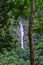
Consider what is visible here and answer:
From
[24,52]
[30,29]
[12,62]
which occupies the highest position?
[30,29]

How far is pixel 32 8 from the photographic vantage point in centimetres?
226

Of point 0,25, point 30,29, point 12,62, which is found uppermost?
point 30,29

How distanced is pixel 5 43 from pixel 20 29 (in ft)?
61.7

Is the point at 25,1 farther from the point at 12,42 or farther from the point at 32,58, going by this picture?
the point at 12,42

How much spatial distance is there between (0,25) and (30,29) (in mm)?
2701

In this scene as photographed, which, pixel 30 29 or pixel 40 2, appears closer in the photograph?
pixel 30 29

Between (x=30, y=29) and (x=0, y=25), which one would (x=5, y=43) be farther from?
(x=30, y=29)

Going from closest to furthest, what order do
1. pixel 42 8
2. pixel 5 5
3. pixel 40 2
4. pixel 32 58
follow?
1. pixel 32 58
2. pixel 40 2
3. pixel 42 8
4. pixel 5 5

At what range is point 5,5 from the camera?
4.98m

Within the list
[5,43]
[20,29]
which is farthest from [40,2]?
[20,29]

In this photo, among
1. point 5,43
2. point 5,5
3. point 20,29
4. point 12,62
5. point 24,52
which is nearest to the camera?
point 5,43

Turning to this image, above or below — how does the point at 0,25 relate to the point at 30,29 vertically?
below

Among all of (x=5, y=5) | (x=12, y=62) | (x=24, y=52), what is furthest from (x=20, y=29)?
(x=5, y=5)

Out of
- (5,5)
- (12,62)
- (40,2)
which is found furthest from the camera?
(12,62)
